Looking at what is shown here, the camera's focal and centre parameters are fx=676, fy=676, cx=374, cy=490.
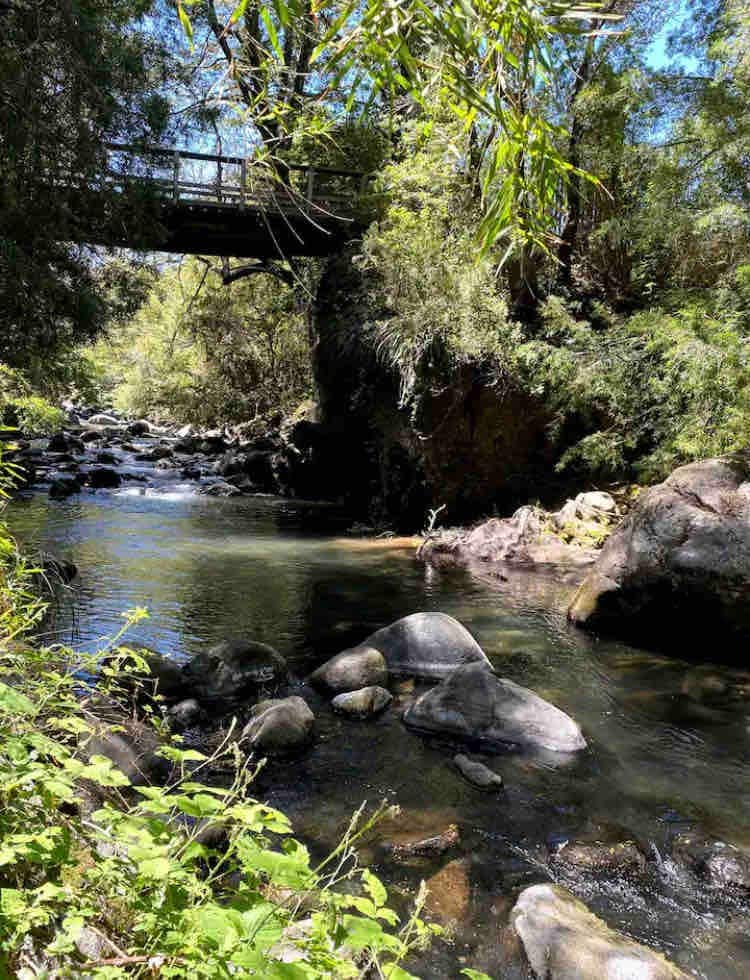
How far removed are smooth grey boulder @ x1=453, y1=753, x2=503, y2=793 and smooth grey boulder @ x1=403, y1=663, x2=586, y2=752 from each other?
13.1 inches

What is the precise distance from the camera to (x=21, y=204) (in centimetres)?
678

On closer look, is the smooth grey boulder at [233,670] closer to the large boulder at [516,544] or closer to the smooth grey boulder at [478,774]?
the smooth grey boulder at [478,774]

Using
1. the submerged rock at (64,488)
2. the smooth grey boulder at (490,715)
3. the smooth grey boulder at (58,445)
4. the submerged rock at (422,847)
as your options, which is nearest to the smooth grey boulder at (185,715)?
the smooth grey boulder at (490,715)

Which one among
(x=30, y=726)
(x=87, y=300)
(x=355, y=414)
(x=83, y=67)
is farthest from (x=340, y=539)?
(x=30, y=726)

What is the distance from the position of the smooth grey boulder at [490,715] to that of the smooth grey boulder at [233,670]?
1097mm

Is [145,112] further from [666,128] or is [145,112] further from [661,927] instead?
[661,927]

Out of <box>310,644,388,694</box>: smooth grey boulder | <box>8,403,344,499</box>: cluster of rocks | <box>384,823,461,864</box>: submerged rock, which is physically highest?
<box>8,403,344,499</box>: cluster of rocks

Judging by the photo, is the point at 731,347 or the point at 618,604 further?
the point at 731,347

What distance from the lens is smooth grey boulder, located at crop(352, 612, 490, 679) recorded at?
5348mm

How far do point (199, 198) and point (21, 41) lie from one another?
660 centimetres

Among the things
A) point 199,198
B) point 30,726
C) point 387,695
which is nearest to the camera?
point 30,726

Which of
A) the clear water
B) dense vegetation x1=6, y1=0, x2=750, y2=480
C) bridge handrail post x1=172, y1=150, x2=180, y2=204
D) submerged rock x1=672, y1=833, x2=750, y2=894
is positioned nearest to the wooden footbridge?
bridge handrail post x1=172, y1=150, x2=180, y2=204

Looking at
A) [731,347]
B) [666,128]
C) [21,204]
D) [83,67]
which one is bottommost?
[731,347]

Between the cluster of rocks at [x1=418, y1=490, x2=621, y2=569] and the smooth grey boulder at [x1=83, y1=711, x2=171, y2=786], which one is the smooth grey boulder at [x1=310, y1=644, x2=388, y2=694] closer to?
the smooth grey boulder at [x1=83, y1=711, x2=171, y2=786]
